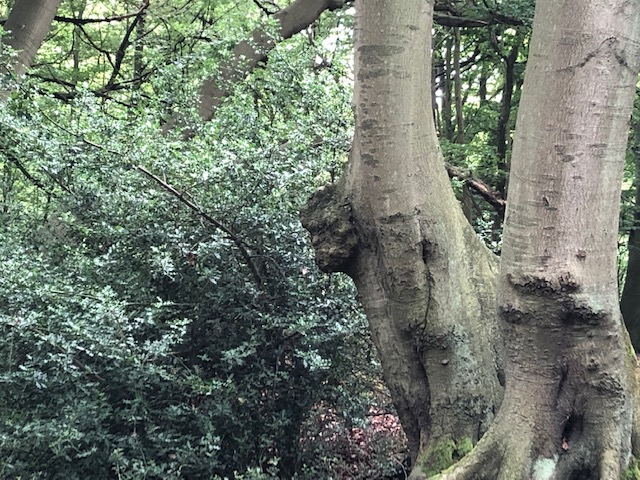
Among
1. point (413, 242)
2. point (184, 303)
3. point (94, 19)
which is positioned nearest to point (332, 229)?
point (413, 242)

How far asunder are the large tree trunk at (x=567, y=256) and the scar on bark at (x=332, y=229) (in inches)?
29.4

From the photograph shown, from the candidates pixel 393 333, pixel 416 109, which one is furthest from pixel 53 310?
pixel 416 109

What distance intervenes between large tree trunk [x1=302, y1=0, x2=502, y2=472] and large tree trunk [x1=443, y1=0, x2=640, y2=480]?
33 cm

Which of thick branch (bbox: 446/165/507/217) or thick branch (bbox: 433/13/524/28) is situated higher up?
thick branch (bbox: 433/13/524/28)

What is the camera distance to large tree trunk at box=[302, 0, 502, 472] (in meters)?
2.62

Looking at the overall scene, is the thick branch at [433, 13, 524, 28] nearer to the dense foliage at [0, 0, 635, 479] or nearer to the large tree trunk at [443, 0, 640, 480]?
the dense foliage at [0, 0, 635, 479]

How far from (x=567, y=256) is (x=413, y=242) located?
674 millimetres

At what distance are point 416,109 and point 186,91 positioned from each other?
238 centimetres

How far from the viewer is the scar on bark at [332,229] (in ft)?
9.20

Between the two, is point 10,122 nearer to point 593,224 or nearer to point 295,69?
point 295,69

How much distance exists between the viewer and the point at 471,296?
109 inches

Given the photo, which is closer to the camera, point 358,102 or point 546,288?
point 546,288

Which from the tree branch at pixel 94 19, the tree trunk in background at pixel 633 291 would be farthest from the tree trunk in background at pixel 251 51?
the tree trunk in background at pixel 633 291

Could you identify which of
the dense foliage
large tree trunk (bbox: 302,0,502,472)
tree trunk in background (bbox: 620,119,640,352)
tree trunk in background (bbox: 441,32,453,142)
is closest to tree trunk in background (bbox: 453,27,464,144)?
tree trunk in background (bbox: 441,32,453,142)
